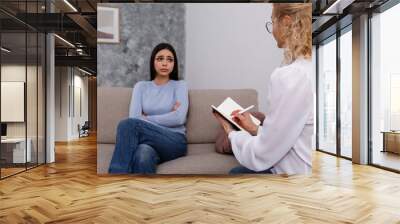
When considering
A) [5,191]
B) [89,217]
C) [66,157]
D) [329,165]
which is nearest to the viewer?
[89,217]

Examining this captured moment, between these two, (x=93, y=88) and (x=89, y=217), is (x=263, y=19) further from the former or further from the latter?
(x=93, y=88)

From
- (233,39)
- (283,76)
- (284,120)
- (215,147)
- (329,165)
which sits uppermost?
(233,39)

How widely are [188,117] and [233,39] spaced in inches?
50.7

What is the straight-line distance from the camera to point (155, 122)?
18.7 ft

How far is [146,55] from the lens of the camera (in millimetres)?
5820

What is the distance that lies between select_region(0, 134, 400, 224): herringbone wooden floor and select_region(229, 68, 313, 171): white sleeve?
35 cm

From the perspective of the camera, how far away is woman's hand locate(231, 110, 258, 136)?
573 centimetres

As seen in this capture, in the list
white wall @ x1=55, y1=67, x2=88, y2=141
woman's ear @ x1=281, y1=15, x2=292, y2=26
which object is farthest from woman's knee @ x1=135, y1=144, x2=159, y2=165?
white wall @ x1=55, y1=67, x2=88, y2=141

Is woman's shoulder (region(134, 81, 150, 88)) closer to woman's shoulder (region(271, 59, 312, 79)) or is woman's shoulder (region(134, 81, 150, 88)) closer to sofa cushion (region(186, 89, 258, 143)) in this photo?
sofa cushion (region(186, 89, 258, 143))

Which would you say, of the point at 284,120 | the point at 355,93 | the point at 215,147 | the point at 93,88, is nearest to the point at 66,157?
the point at 215,147

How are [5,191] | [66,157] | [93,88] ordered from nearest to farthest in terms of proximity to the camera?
[5,191] < [66,157] < [93,88]

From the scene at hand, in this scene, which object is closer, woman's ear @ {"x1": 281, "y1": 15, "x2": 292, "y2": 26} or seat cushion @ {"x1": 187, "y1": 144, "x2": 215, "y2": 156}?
seat cushion @ {"x1": 187, "y1": 144, "x2": 215, "y2": 156}

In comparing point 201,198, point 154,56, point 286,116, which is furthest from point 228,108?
point 201,198

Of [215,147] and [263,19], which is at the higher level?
[263,19]
